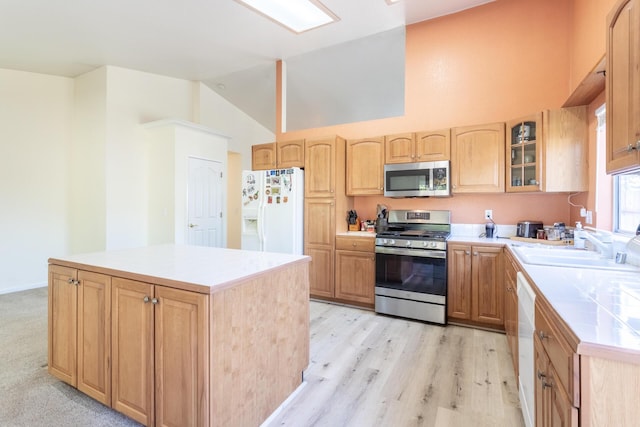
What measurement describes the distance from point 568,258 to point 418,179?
1636 mm

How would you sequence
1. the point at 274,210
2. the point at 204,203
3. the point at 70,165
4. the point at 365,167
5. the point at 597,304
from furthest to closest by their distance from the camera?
the point at 204,203 → the point at 70,165 → the point at 274,210 → the point at 365,167 → the point at 597,304

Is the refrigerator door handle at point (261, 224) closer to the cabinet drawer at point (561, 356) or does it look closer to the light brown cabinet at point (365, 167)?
the light brown cabinet at point (365, 167)

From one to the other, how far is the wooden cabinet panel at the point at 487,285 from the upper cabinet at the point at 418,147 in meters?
1.11

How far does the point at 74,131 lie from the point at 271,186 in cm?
334

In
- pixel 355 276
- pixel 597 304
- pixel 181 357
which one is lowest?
pixel 355 276

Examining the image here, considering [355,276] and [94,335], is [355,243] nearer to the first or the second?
[355,276]

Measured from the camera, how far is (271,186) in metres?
3.95

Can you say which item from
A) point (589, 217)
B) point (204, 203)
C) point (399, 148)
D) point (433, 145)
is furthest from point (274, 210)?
point (589, 217)

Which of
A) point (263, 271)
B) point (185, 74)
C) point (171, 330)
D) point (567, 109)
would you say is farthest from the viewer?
point (185, 74)

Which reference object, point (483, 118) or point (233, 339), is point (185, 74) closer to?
point (483, 118)

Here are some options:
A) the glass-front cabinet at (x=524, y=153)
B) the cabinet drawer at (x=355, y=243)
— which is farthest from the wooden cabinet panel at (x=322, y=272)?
the glass-front cabinet at (x=524, y=153)

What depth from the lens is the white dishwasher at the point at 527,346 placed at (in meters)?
1.38

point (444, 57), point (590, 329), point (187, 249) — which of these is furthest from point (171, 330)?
point (444, 57)

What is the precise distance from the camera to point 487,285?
2844mm
